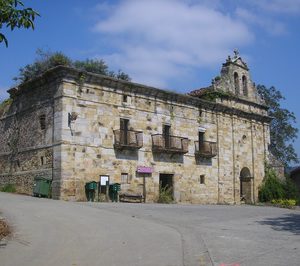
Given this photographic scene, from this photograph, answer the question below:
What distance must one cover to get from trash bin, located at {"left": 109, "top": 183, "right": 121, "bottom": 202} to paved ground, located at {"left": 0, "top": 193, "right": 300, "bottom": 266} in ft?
21.8

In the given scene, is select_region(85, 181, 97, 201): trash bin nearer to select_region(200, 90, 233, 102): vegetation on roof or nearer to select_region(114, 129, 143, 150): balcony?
select_region(114, 129, 143, 150): balcony

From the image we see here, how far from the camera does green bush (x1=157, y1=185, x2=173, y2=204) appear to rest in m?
25.6

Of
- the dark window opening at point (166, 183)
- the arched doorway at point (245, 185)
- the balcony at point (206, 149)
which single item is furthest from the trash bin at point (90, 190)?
the arched doorway at point (245, 185)

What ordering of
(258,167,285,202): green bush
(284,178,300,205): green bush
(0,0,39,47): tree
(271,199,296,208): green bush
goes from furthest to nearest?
1. (284,178,300,205): green bush
2. (258,167,285,202): green bush
3. (271,199,296,208): green bush
4. (0,0,39,47): tree

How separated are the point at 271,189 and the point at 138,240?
2402 cm

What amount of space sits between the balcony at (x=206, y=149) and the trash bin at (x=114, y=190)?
7123mm

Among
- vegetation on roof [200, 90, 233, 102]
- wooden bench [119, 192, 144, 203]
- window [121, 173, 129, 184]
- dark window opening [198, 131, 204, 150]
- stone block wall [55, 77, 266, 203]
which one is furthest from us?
vegetation on roof [200, 90, 233, 102]

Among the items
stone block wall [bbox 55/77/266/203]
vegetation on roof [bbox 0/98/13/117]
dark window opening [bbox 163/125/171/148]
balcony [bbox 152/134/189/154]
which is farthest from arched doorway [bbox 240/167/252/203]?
A: vegetation on roof [bbox 0/98/13/117]

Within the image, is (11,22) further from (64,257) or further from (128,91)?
(128,91)

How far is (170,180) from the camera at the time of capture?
27.1m

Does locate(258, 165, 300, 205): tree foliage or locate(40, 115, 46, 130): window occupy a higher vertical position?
locate(40, 115, 46, 130): window

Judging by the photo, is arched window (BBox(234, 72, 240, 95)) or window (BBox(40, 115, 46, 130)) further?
arched window (BBox(234, 72, 240, 95))

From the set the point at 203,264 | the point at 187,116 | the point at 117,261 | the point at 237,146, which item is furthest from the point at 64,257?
the point at 237,146

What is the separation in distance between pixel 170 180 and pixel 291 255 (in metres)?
18.0
